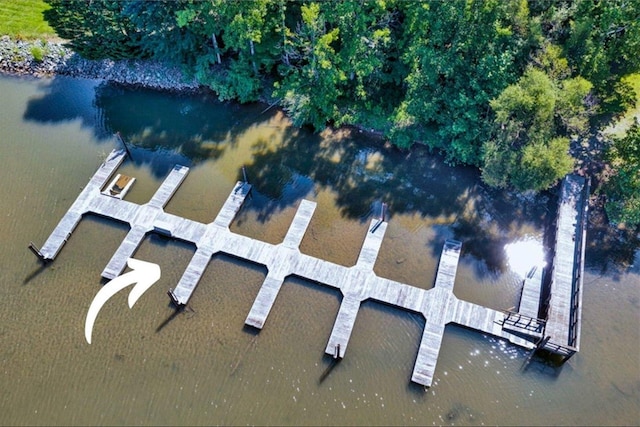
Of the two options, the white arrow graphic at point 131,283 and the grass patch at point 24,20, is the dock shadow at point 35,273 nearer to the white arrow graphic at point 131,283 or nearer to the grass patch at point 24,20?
the white arrow graphic at point 131,283

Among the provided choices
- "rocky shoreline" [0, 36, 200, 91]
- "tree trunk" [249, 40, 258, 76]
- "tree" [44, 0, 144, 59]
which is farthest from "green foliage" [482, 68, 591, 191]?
"tree" [44, 0, 144, 59]

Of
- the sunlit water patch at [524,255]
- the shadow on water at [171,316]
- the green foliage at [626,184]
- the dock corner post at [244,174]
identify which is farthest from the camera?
the dock corner post at [244,174]

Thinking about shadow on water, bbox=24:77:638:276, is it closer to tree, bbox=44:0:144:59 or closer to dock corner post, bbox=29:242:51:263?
tree, bbox=44:0:144:59

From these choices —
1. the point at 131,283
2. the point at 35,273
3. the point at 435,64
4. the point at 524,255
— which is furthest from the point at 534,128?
the point at 35,273

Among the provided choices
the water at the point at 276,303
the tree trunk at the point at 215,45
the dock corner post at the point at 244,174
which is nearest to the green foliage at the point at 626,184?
the water at the point at 276,303

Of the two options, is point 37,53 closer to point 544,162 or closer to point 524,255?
point 544,162

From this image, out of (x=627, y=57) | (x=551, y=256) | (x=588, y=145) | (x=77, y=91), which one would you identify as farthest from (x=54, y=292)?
(x=627, y=57)

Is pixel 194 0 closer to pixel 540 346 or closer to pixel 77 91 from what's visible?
pixel 77 91
